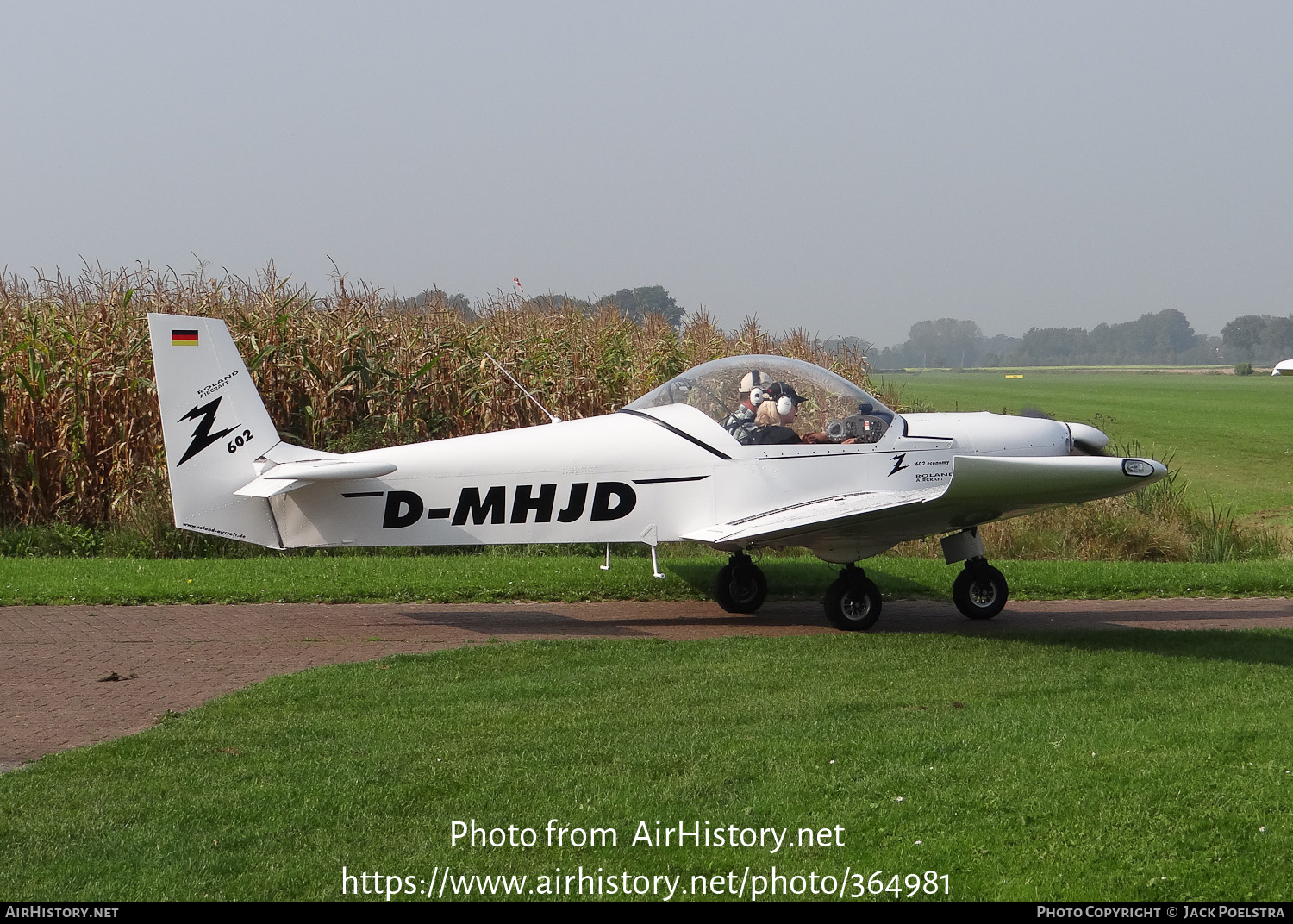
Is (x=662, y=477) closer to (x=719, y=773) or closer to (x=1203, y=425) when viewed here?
(x=719, y=773)

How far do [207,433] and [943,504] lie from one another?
5.83 meters

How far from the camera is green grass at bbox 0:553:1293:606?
440 inches

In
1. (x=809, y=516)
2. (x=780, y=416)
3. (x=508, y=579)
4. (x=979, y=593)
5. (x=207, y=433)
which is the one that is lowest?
(x=979, y=593)

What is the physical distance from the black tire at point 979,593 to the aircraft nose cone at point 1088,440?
5.21 feet

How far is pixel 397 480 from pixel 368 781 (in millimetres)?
4297

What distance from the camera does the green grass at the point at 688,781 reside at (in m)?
4.43

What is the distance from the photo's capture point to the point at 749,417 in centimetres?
1003

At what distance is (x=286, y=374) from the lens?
15492 mm

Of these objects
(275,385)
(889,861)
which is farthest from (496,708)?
(275,385)

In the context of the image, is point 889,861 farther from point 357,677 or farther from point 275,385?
point 275,385

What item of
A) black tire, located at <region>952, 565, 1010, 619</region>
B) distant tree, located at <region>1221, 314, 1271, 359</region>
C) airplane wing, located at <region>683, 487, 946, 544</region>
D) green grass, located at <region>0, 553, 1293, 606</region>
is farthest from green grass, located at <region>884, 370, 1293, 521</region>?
distant tree, located at <region>1221, 314, 1271, 359</region>

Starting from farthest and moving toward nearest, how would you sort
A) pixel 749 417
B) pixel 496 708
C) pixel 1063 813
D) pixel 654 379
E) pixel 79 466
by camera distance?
pixel 654 379, pixel 79 466, pixel 749 417, pixel 496 708, pixel 1063 813

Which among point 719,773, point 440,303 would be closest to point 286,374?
point 440,303

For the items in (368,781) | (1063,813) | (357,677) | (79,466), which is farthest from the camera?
(79,466)
